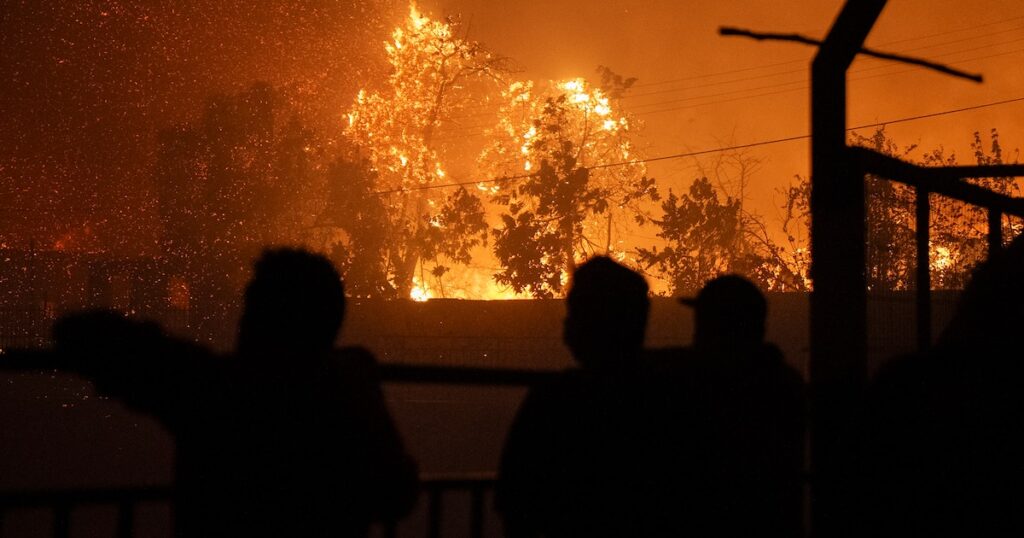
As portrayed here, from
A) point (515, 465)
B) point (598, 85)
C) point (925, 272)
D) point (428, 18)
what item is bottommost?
point (515, 465)

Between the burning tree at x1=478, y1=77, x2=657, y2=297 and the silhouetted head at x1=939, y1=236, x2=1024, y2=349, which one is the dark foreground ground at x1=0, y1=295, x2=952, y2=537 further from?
the burning tree at x1=478, y1=77, x2=657, y2=297

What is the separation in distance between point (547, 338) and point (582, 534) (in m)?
22.2

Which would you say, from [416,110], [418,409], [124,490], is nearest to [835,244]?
[124,490]

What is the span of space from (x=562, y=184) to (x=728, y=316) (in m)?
31.5

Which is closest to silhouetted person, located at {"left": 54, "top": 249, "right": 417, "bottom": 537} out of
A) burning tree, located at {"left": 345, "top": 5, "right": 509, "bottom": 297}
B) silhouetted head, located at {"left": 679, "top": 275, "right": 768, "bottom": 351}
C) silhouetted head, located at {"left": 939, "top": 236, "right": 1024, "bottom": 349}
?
silhouetted head, located at {"left": 679, "top": 275, "right": 768, "bottom": 351}

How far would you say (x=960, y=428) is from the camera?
8.71 ft

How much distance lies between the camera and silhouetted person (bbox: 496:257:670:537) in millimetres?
2262

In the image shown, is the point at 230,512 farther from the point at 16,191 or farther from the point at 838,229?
the point at 16,191

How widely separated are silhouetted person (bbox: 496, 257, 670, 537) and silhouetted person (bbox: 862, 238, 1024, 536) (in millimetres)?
803

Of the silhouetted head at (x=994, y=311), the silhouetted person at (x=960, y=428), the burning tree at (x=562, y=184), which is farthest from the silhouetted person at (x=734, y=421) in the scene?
the burning tree at (x=562, y=184)

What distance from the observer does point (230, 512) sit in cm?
215

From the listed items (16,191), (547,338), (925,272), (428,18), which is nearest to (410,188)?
(428,18)

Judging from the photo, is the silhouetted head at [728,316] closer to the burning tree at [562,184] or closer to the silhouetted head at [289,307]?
the silhouetted head at [289,307]

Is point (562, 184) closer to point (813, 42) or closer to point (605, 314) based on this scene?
point (813, 42)
